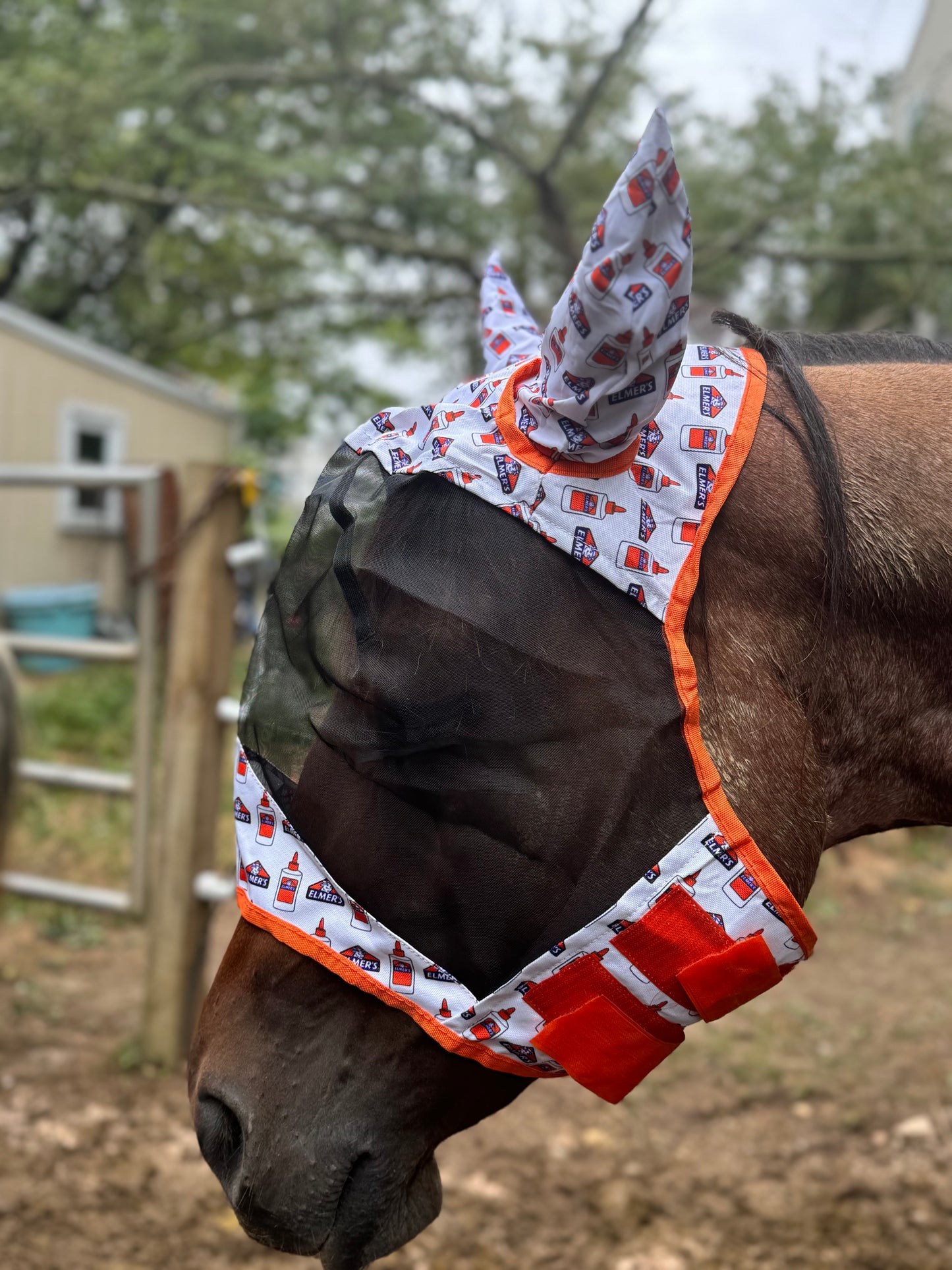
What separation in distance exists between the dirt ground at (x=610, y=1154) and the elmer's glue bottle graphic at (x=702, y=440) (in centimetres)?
224

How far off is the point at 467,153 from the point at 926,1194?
10.6 metres

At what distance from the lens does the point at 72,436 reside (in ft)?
36.8

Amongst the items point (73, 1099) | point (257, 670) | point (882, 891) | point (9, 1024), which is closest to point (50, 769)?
point (9, 1024)

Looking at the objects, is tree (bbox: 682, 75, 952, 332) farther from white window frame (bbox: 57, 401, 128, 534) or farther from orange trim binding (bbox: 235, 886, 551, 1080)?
orange trim binding (bbox: 235, 886, 551, 1080)

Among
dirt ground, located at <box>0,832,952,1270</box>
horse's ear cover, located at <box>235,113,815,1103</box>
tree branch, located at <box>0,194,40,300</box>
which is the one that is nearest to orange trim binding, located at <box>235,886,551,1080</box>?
horse's ear cover, located at <box>235,113,815,1103</box>

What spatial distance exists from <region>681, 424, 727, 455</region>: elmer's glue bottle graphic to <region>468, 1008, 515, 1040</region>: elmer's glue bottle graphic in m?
0.74

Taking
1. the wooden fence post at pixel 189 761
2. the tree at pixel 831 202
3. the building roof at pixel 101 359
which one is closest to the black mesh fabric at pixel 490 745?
the wooden fence post at pixel 189 761

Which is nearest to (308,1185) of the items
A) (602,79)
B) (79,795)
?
(79,795)

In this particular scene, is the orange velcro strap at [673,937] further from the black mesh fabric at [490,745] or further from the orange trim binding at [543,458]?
the orange trim binding at [543,458]

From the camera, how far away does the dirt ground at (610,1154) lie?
8.48 ft

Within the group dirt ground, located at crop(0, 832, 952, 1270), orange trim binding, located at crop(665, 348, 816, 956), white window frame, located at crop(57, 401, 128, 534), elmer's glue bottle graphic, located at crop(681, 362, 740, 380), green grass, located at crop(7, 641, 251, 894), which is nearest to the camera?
orange trim binding, located at crop(665, 348, 816, 956)

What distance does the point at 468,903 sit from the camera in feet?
3.97

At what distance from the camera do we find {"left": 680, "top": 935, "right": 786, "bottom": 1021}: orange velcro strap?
120cm

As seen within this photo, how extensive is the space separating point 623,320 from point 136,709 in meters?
3.29
